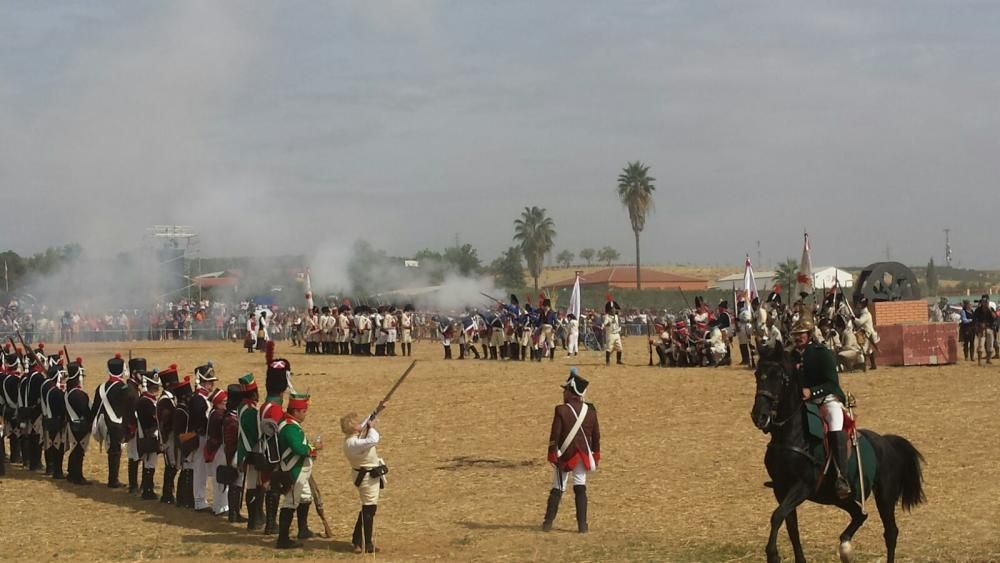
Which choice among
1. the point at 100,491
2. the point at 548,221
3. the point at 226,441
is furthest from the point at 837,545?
the point at 548,221

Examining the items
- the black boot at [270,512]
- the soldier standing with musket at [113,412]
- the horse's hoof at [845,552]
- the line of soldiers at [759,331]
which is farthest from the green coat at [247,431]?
the line of soldiers at [759,331]

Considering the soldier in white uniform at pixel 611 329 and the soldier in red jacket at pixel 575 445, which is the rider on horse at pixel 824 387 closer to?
the soldier in red jacket at pixel 575 445

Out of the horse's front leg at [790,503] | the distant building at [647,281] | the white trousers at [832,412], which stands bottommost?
the horse's front leg at [790,503]

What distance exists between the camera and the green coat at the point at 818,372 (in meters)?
11.5

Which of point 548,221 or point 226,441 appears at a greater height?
point 548,221

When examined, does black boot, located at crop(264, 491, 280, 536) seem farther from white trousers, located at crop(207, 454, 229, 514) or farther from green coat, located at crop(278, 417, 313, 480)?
white trousers, located at crop(207, 454, 229, 514)

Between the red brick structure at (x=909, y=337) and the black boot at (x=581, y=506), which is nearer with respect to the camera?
the black boot at (x=581, y=506)

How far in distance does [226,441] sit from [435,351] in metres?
34.8

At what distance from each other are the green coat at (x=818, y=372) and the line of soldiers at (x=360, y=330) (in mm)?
32889

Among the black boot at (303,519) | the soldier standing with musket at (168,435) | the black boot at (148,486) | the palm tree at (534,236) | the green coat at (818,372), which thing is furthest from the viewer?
the palm tree at (534,236)

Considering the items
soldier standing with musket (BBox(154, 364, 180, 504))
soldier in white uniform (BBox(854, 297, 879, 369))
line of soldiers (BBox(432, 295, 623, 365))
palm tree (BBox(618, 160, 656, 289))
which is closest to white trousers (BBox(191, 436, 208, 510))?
soldier standing with musket (BBox(154, 364, 180, 504))

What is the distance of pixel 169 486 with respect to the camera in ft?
53.4

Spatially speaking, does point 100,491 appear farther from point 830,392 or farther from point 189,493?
point 830,392

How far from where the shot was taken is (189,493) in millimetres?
16016
